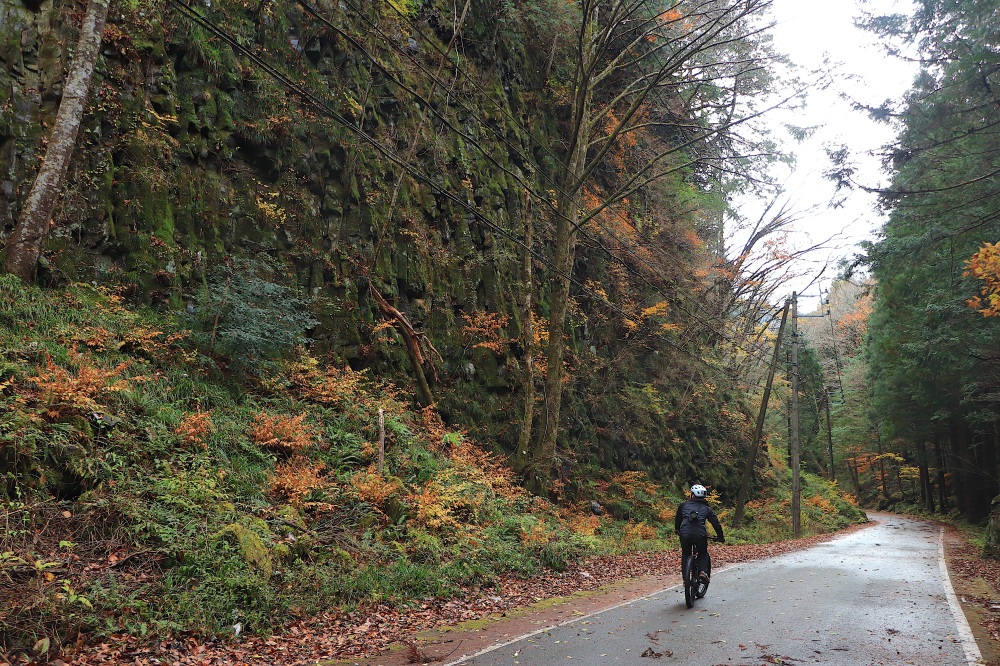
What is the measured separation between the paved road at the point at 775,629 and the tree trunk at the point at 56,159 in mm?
8804

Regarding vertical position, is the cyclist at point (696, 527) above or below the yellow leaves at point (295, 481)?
below

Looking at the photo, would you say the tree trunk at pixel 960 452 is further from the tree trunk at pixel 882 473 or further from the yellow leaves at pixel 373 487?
the yellow leaves at pixel 373 487

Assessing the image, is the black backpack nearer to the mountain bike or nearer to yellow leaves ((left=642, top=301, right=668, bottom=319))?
the mountain bike

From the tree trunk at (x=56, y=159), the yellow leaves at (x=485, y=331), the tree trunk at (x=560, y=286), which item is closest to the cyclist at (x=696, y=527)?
the tree trunk at (x=560, y=286)

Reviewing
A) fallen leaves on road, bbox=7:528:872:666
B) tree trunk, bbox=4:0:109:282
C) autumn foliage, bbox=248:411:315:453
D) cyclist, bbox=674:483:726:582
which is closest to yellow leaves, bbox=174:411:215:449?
autumn foliage, bbox=248:411:315:453

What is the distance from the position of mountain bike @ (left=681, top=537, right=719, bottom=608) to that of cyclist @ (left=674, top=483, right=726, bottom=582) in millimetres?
57

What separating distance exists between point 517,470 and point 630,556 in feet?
11.1

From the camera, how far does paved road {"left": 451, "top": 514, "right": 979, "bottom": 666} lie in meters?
5.72

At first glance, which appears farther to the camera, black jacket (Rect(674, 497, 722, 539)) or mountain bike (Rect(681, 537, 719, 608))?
black jacket (Rect(674, 497, 722, 539))

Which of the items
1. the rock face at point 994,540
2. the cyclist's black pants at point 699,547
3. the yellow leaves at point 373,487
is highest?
the yellow leaves at point 373,487

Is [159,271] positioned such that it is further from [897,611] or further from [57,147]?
[897,611]

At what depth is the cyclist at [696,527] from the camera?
8.64m

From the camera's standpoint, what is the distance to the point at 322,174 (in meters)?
14.1

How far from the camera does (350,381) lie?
1221cm
